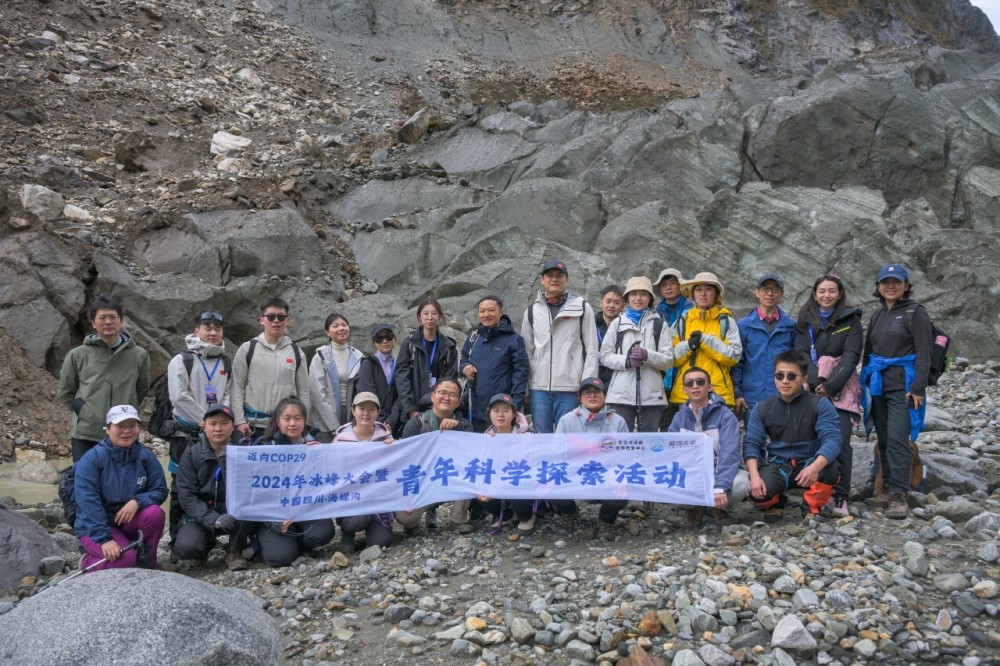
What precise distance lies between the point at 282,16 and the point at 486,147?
19735 millimetres

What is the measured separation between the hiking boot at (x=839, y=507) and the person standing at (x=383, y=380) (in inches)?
163

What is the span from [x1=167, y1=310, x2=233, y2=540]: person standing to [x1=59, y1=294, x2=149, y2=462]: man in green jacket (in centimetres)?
62

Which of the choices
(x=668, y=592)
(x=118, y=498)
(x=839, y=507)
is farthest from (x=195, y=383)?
(x=839, y=507)

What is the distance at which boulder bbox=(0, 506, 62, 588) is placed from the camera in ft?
22.6

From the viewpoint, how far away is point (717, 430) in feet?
23.5

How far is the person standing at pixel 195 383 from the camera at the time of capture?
7.54m

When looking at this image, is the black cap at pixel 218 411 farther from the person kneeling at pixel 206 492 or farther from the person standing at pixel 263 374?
the person standing at pixel 263 374

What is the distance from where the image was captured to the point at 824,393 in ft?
23.9

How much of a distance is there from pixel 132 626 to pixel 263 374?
3429mm

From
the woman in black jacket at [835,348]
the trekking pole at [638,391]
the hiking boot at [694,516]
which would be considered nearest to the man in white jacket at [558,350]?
the trekking pole at [638,391]

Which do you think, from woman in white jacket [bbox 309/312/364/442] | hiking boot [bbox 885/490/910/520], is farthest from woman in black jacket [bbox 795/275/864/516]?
woman in white jacket [bbox 309/312/364/442]

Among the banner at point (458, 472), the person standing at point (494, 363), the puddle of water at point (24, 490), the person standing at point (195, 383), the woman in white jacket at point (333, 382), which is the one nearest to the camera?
the banner at point (458, 472)

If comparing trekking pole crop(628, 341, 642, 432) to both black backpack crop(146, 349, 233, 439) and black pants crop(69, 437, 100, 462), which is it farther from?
black pants crop(69, 437, 100, 462)

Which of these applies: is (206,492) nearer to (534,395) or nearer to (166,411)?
(166,411)
